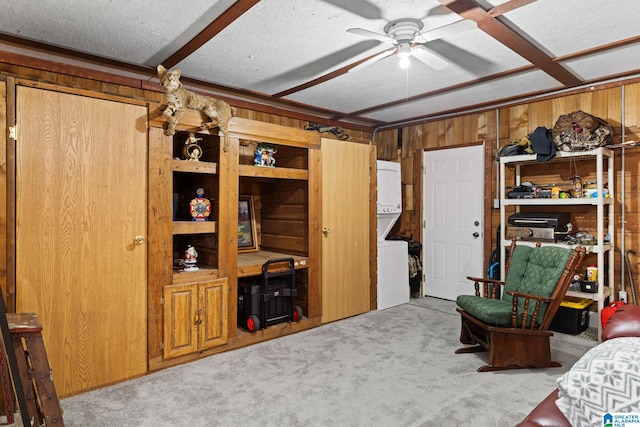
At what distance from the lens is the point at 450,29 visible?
241 centimetres

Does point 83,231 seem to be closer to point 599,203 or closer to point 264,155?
point 264,155

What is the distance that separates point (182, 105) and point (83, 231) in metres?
1.15

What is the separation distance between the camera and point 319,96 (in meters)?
4.36

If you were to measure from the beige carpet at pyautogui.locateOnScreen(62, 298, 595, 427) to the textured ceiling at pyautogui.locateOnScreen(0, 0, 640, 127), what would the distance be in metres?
2.38

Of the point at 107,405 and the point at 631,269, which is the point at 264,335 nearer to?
the point at 107,405

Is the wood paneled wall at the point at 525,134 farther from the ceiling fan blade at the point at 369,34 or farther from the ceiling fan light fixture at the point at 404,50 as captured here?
the ceiling fan blade at the point at 369,34

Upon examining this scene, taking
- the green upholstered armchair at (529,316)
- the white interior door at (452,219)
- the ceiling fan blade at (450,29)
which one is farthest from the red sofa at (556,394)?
the white interior door at (452,219)

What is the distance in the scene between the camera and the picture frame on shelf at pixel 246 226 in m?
4.35

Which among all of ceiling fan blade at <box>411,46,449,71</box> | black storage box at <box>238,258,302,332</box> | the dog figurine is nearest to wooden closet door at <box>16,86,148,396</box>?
the dog figurine

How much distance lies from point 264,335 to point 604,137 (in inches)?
143

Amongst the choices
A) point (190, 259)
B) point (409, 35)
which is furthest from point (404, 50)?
point (190, 259)

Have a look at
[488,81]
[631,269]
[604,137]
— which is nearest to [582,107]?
[604,137]

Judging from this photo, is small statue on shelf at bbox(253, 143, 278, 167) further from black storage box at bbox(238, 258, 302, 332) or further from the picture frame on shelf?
black storage box at bbox(238, 258, 302, 332)

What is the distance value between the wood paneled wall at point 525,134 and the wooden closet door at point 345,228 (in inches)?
49.2
